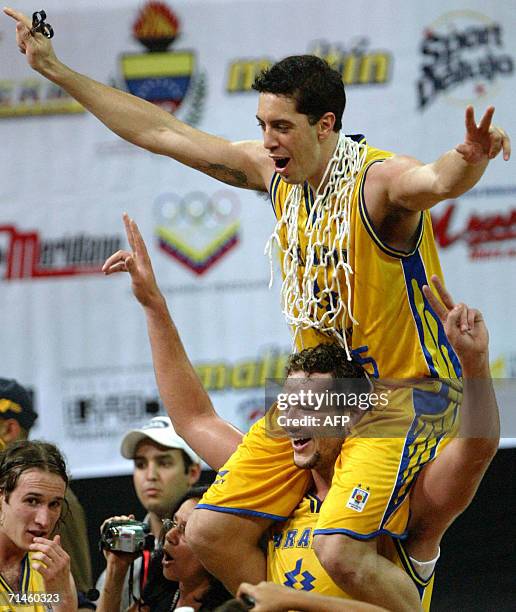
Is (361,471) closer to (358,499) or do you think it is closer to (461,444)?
(358,499)

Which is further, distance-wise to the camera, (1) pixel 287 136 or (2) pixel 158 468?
(2) pixel 158 468

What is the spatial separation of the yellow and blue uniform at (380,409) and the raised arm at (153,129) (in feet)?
0.92

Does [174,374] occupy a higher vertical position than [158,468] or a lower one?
higher

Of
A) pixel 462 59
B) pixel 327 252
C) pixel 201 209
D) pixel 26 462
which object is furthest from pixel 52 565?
pixel 462 59

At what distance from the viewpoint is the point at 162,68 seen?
17.9 ft

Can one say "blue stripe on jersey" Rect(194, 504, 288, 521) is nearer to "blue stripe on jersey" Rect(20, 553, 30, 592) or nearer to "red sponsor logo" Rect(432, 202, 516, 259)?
"blue stripe on jersey" Rect(20, 553, 30, 592)

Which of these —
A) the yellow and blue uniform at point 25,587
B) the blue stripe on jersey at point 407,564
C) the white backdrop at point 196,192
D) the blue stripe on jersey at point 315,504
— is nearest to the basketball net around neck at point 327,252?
the blue stripe on jersey at point 315,504

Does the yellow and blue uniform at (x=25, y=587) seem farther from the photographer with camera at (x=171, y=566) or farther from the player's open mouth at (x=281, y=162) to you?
the player's open mouth at (x=281, y=162)

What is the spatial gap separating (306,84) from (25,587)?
5.21 feet

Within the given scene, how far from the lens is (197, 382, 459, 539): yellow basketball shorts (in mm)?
3039

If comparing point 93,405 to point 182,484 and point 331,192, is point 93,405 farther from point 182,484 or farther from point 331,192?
point 331,192

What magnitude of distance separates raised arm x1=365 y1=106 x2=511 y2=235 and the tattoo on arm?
1.68ft

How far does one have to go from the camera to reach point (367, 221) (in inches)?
122

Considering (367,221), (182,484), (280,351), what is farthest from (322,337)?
(280,351)
